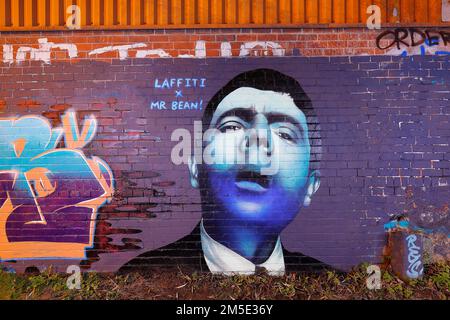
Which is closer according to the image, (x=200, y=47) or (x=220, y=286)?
(x=220, y=286)

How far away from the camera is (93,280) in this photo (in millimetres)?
4812

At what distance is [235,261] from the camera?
4.92m

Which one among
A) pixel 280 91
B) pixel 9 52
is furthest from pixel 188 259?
pixel 9 52

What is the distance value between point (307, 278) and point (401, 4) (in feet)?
12.7

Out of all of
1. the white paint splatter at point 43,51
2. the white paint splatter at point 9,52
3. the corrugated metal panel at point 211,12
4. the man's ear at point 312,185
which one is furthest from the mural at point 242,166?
the white paint splatter at point 9,52

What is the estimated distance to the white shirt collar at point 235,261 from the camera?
4.91 metres

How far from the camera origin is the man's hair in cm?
492

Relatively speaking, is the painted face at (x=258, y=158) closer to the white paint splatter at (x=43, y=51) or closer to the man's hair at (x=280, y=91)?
the man's hair at (x=280, y=91)

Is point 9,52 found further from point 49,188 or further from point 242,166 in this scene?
point 242,166

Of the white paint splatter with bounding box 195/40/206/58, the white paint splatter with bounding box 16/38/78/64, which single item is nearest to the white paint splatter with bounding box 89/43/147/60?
the white paint splatter with bounding box 16/38/78/64

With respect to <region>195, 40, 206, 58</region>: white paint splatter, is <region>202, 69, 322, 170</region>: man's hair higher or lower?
lower

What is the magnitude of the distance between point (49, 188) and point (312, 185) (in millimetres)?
3512

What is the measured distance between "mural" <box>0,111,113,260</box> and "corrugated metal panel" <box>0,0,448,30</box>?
4.46ft

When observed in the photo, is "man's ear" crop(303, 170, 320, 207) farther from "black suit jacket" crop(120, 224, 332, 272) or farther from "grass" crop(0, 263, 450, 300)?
"grass" crop(0, 263, 450, 300)
